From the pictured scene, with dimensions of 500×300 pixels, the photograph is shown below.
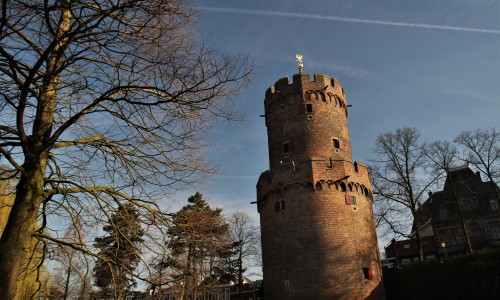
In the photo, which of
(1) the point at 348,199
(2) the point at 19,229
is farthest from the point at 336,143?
(2) the point at 19,229

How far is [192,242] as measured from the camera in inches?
295

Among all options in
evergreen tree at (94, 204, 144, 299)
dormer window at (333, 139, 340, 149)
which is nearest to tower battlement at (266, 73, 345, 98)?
dormer window at (333, 139, 340, 149)

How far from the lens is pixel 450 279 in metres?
21.7

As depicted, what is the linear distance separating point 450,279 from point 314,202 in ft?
27.6

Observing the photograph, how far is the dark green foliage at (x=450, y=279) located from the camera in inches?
775

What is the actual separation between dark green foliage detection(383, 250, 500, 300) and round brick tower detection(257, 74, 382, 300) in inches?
99.4

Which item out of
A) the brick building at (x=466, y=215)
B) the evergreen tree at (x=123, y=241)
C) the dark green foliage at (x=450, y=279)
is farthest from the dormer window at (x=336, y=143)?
the brick building at (x=466, y=215)

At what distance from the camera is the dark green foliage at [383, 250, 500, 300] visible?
19.7 m

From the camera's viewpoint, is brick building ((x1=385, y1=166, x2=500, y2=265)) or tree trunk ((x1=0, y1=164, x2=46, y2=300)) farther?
brick building ((x1=385, y1=166, x2=500, y2=265))

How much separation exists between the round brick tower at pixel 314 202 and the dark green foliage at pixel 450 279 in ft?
8.28

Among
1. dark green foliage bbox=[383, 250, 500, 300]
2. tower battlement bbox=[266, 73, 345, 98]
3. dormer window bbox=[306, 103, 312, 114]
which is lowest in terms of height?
dark green foliage bbox=[383, 250, 500, 300]

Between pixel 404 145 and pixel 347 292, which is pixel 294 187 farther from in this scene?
pixel 404 145

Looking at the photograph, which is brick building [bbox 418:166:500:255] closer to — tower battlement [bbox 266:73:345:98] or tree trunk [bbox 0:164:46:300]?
tower battlement [bbox 266:73:345:98]

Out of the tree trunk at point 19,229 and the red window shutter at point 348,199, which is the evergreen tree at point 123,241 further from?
the red window shutter at point 348,199
